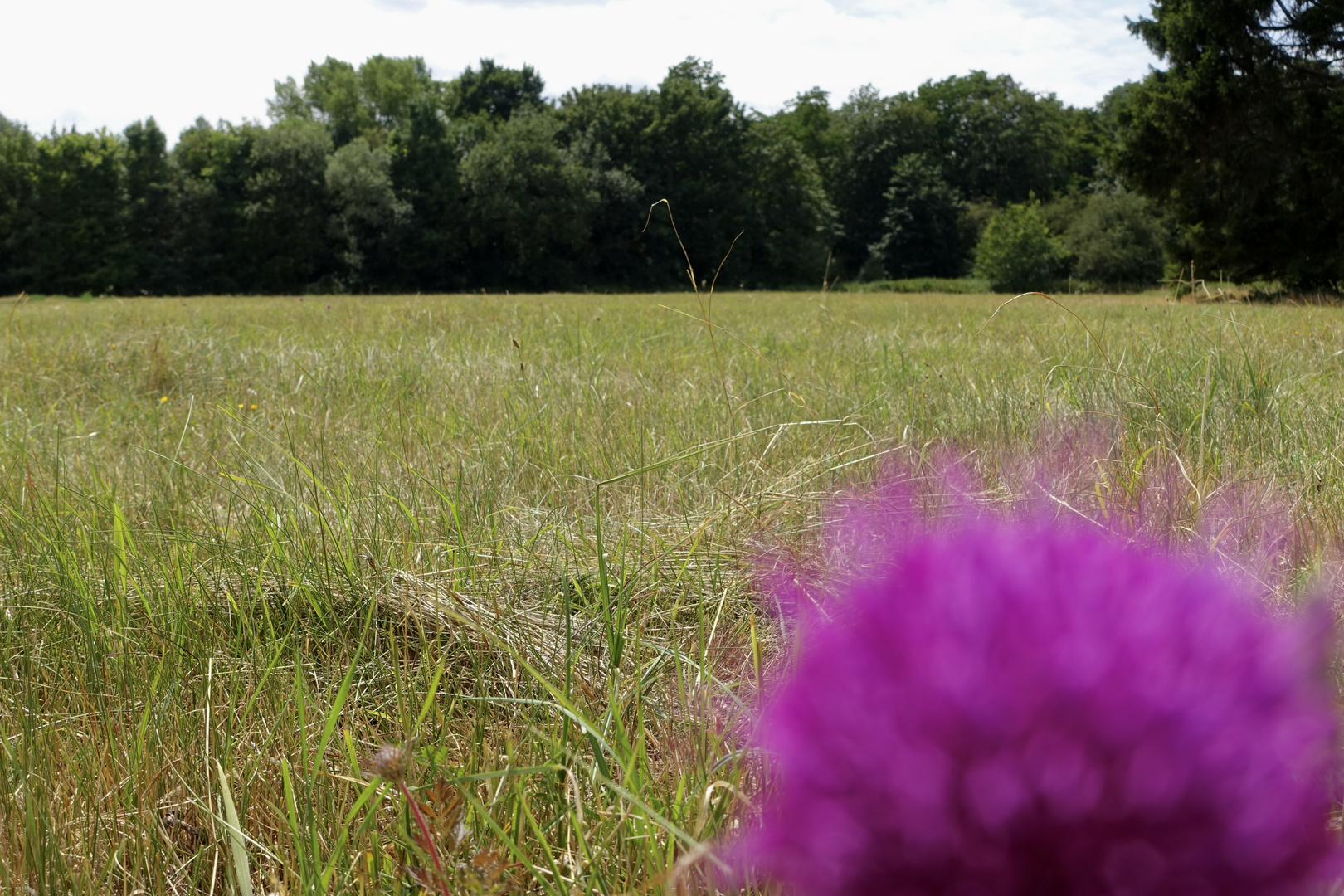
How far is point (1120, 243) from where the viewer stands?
30.5m

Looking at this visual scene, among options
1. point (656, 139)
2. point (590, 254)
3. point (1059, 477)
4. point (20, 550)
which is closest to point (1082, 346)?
point (1059, 477)

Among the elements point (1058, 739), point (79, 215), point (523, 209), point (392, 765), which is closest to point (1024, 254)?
point (523, 209)

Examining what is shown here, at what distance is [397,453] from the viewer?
2127 mm

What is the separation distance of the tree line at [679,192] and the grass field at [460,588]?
1457 cm

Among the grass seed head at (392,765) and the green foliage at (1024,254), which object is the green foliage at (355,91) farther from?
the grass seed head at (392,765)

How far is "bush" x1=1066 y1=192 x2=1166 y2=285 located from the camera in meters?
29.8

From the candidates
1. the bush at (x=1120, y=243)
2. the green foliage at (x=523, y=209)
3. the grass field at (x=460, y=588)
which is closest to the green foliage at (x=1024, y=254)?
the bush at (x=1120, y=243)

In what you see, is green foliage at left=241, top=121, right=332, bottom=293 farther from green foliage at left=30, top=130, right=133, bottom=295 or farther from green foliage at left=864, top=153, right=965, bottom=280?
green foliage at left=864, top=153, right=965, bottom=280

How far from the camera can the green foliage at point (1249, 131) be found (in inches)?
551

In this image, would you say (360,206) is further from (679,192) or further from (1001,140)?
(1001,140)

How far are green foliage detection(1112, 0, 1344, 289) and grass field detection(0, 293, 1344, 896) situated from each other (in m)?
14.2

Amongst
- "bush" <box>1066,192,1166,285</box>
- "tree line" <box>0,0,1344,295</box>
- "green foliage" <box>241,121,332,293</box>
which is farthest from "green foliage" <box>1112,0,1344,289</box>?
"green foliage" <box>241,121,332,293</box>

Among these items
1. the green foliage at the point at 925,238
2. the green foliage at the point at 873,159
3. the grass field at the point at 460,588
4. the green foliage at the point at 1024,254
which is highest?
the green foliage at the point at 873,159

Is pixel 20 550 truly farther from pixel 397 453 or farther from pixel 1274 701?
pixel 1274 701
